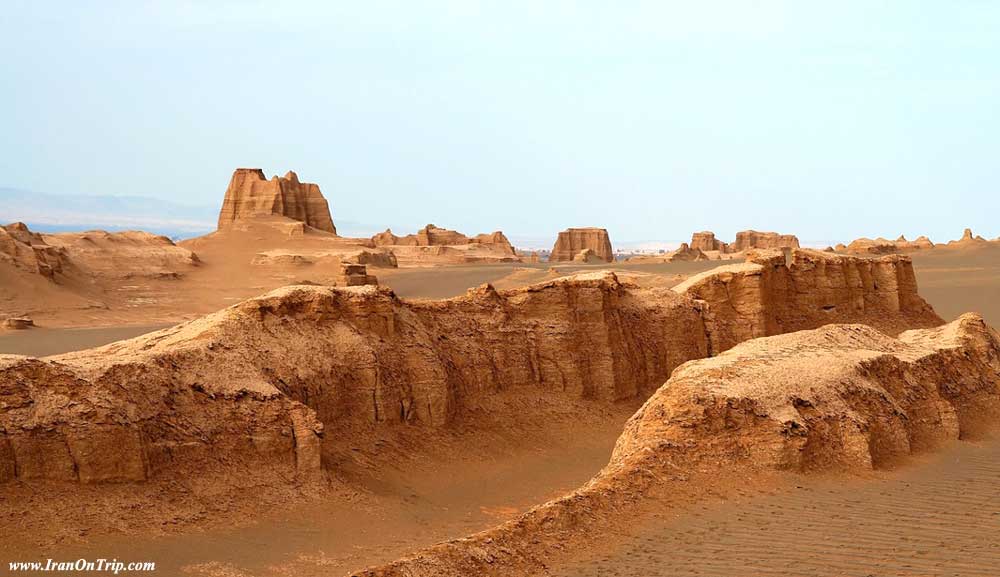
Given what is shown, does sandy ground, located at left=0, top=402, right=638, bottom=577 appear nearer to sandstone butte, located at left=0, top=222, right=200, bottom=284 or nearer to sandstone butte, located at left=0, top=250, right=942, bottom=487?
sandstone butte, located at left=0, top=250, right=942, bottom=487

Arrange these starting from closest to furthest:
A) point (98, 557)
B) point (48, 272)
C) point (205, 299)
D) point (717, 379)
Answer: point (98, 557)
point (717, 379)
point (48, 272)
point (205, 299)

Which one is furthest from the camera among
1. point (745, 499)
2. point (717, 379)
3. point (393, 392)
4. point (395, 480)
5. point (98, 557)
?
point (393, 392)

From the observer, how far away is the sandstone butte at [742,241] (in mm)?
95000

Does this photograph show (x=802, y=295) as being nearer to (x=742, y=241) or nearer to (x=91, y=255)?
(x=91, y=255)

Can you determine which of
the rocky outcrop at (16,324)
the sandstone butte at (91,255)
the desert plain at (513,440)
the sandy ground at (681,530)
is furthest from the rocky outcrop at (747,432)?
the sandstone butte at (91,255)

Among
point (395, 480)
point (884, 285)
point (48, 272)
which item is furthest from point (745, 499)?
point (48, 272)

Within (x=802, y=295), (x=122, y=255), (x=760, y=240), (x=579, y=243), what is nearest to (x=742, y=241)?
(x=760, y=240)

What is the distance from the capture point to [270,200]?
66062 millimetres

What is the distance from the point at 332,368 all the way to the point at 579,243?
85581mm

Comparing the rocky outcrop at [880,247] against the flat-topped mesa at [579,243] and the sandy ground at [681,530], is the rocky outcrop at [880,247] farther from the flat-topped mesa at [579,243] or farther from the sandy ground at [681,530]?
the sandy ground at [681,530]

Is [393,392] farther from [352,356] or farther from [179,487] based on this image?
[179,487]

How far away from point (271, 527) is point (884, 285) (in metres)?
21.7

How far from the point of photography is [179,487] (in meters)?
12.7

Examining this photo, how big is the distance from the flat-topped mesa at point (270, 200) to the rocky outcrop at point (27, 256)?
1951 centimetres
